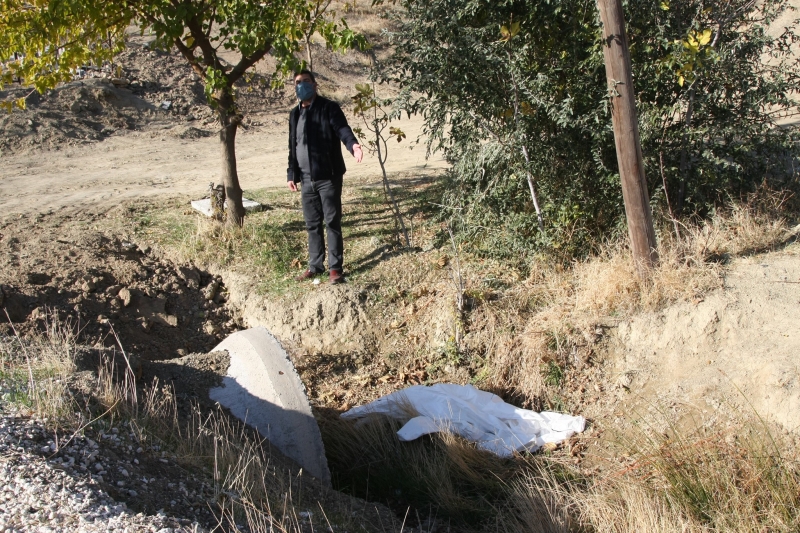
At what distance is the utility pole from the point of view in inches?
210

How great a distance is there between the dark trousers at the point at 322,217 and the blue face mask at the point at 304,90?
77 cm

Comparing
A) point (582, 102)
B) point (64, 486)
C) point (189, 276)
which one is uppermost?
point (582, 102)

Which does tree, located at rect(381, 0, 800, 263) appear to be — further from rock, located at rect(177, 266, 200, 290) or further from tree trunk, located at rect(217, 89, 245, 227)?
rock, located at rect(177, 266, 200, 290)

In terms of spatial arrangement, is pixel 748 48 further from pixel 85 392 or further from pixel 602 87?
pixel 85 392

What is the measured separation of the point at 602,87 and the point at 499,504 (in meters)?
3.97

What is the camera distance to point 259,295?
709 cm

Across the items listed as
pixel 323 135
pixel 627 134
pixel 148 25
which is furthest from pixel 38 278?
pixel 627 134

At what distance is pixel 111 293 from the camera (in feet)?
22.5

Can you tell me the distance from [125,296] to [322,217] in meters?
2.11

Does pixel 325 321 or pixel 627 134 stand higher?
pixel 627 134

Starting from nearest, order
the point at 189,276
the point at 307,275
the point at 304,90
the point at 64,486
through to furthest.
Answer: the point at 64,486 < the point at 304,90 < the point at 307,275 < the point at 189,276

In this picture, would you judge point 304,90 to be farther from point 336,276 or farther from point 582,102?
point 582,102

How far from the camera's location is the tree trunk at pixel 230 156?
7.66 meters

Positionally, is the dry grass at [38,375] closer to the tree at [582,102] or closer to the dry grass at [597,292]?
the dry grass at [597,292]
